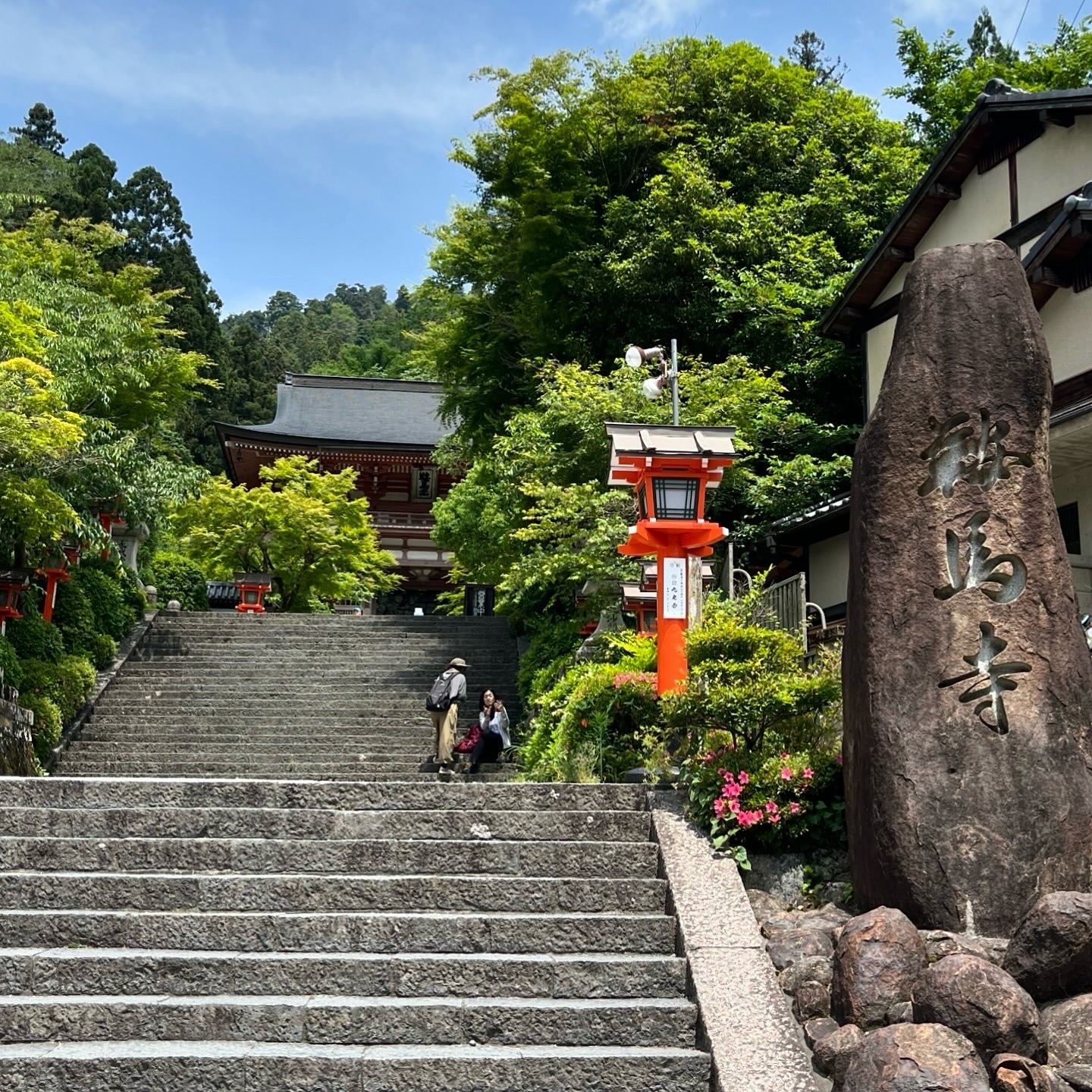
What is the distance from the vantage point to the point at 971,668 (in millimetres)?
6051

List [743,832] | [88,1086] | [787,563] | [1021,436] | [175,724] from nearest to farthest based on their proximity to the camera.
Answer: [88,1086], [1021,436], [743,832], [175,724], [787,563]

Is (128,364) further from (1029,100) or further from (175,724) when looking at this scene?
(1029,100)

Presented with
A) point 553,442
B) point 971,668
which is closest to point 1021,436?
point 971,668

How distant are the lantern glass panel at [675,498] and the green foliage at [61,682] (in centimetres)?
891

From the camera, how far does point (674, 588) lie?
1059 cm

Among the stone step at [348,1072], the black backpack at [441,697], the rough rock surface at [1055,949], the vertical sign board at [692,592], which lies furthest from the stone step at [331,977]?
the black backpack at [441,697]

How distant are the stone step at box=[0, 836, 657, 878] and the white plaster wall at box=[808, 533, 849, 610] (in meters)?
11.3

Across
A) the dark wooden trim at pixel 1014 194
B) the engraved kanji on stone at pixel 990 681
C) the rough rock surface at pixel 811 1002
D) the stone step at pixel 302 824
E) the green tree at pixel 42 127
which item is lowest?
the rough rock surface at pixel 811 1002

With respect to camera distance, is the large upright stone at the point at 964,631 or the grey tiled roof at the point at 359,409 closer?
the large upright stone at the point at 964,631

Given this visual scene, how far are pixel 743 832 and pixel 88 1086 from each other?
3.75m

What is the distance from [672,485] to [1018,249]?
7.58m

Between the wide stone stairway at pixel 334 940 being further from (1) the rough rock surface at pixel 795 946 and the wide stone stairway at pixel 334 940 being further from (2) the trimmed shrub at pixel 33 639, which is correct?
(2) the trimmed shrub at pixel 33 639

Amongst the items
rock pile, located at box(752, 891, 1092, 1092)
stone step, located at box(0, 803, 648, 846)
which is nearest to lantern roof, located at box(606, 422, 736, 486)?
stone step, located at box(0, 803, 648, 846)

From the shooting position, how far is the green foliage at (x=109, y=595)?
62.4ft
